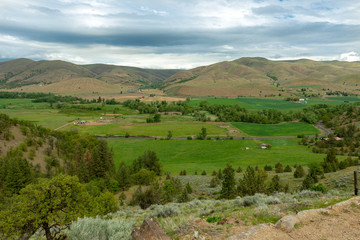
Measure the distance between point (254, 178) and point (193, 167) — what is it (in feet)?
130

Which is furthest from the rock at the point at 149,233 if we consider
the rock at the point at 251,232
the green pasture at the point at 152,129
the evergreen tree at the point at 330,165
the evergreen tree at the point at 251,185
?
the green pasture at the point at 152,129

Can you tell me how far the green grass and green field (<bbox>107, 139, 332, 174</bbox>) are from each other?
13200mm

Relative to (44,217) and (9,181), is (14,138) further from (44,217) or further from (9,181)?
(44,217)

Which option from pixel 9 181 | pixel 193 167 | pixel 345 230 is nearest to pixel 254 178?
pixel 345 230

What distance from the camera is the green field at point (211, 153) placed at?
71425 millimetres

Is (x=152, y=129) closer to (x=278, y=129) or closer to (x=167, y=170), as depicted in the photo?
(x=167, y=170)

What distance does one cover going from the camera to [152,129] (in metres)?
121

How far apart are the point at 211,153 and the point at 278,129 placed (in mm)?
58283

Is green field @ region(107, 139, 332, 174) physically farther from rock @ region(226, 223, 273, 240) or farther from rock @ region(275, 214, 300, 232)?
rock @ region(226, 223, 273, 240)

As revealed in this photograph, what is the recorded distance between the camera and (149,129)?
12112 centimetres

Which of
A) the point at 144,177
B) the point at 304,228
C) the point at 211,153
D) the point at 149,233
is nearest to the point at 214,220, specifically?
the point at 149,233

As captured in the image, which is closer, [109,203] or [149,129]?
[109,203]

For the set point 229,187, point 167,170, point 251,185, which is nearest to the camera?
point 251,185

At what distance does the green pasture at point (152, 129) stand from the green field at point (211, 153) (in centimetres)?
1424
